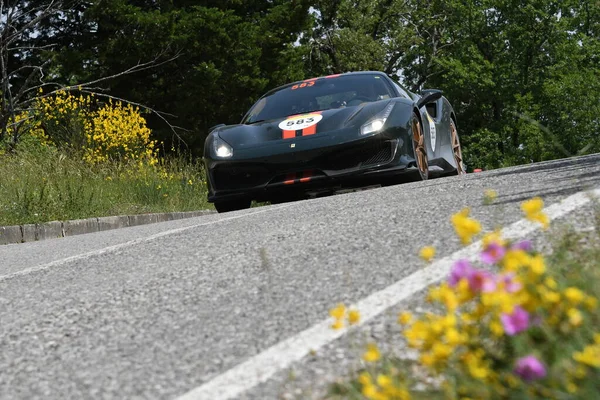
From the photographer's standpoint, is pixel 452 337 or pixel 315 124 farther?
pixel 315 124

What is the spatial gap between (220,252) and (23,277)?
3.96ft

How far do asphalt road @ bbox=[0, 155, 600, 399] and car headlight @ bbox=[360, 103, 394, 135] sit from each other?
224 cm

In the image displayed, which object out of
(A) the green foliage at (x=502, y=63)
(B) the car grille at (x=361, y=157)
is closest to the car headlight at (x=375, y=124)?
(B) the car grille at (x=361, y=157)

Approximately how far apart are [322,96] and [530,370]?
867 cm

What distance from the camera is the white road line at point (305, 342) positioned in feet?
9.63

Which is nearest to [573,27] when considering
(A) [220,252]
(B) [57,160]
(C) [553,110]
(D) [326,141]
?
(C) [553,110]

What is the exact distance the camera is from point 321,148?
30.7ft

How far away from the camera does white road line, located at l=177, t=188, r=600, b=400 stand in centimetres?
294

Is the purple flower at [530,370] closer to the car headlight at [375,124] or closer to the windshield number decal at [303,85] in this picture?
the car headlight at [375,124]

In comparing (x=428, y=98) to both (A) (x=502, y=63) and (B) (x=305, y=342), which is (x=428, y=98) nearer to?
(B) (x=305, y=342)

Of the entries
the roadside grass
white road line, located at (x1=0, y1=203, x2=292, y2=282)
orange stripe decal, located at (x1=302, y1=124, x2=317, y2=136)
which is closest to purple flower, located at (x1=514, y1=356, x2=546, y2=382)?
white road line, located at (x1=0, y1=203, x2=292, y2=282)

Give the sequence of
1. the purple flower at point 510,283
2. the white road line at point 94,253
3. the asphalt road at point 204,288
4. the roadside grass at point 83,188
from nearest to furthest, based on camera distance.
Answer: the purple flower at point 510,283 → the asphalt road at point 204,288 → the white road line at point 94,253 → the roadside grass at point 83,188

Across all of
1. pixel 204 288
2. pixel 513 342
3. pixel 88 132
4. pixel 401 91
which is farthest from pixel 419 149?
pixel 88 132

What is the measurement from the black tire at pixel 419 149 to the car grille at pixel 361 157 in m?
0.40
